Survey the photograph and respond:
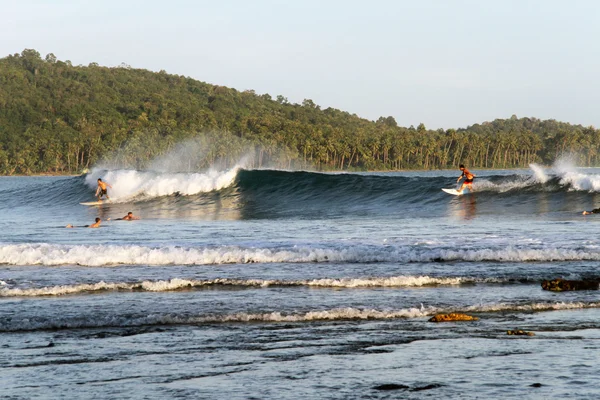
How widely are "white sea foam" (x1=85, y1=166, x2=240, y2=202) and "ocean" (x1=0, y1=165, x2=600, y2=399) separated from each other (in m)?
16.1

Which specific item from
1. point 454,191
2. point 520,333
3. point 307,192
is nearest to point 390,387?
point 520,333

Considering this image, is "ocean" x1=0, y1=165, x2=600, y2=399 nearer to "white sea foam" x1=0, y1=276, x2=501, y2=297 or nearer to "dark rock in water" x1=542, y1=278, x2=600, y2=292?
"white sea foam" x1=0, y1=276, x2=501, y2=297

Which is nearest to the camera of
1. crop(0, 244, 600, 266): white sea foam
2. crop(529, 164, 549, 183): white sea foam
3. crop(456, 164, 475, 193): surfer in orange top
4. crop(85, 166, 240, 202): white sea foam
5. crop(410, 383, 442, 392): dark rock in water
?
crop(410, 383, 442, 392): dark rock in water

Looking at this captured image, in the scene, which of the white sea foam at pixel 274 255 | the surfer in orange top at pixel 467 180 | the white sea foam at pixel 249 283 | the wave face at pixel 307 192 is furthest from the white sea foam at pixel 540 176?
the white sea foam at pixel 249 283

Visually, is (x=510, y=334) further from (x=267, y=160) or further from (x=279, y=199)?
(x=267, y=160)

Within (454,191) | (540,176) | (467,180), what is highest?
(540,176)

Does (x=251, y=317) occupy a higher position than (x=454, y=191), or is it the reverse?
(x=454, y=191)

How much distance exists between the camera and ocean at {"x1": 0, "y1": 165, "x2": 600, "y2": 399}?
22.1ft

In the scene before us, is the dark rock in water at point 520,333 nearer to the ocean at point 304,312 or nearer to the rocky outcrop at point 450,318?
the ocean at point 304,312

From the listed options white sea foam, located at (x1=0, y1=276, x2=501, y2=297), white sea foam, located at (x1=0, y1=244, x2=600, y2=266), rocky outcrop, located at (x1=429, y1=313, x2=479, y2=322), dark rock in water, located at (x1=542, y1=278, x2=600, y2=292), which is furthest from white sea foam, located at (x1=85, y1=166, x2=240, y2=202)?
rocky outcrop, located at (x1=429, y1=313, x2=479, y2=322)

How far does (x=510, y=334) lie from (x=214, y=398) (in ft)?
11.9

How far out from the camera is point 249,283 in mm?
12391

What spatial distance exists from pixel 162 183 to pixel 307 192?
7.91 m

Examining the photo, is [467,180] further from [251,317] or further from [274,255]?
[251,317]
